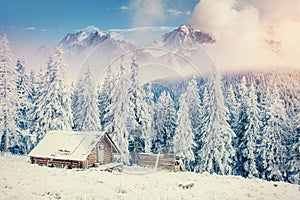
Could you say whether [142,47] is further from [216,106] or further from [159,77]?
[216,106]

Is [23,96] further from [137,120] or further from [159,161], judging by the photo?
[159,161]

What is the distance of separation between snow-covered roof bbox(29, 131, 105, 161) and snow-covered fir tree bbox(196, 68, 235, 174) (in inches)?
515

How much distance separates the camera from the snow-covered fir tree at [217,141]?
32594 millimetres

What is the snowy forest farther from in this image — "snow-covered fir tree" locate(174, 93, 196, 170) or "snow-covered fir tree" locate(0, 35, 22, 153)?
Answer: "snow-covered fir tree" locate(174, 93, 196, 170)

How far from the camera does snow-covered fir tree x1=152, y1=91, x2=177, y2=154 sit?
102 ft

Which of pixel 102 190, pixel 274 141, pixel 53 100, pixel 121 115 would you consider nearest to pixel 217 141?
pixel 274 141

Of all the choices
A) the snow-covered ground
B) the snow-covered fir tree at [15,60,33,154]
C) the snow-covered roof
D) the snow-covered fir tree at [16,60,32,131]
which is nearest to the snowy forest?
the snow-covered fir tree at [15,60,33,154]

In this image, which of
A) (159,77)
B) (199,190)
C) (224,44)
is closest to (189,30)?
(224,44)

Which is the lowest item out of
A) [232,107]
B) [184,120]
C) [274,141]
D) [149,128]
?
[274,141]

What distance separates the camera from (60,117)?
1313 inches

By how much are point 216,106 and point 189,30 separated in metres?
15.2

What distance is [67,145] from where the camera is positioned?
83.9 ft

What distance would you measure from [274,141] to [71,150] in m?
21.6

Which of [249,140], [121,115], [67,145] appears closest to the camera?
[67,145]
